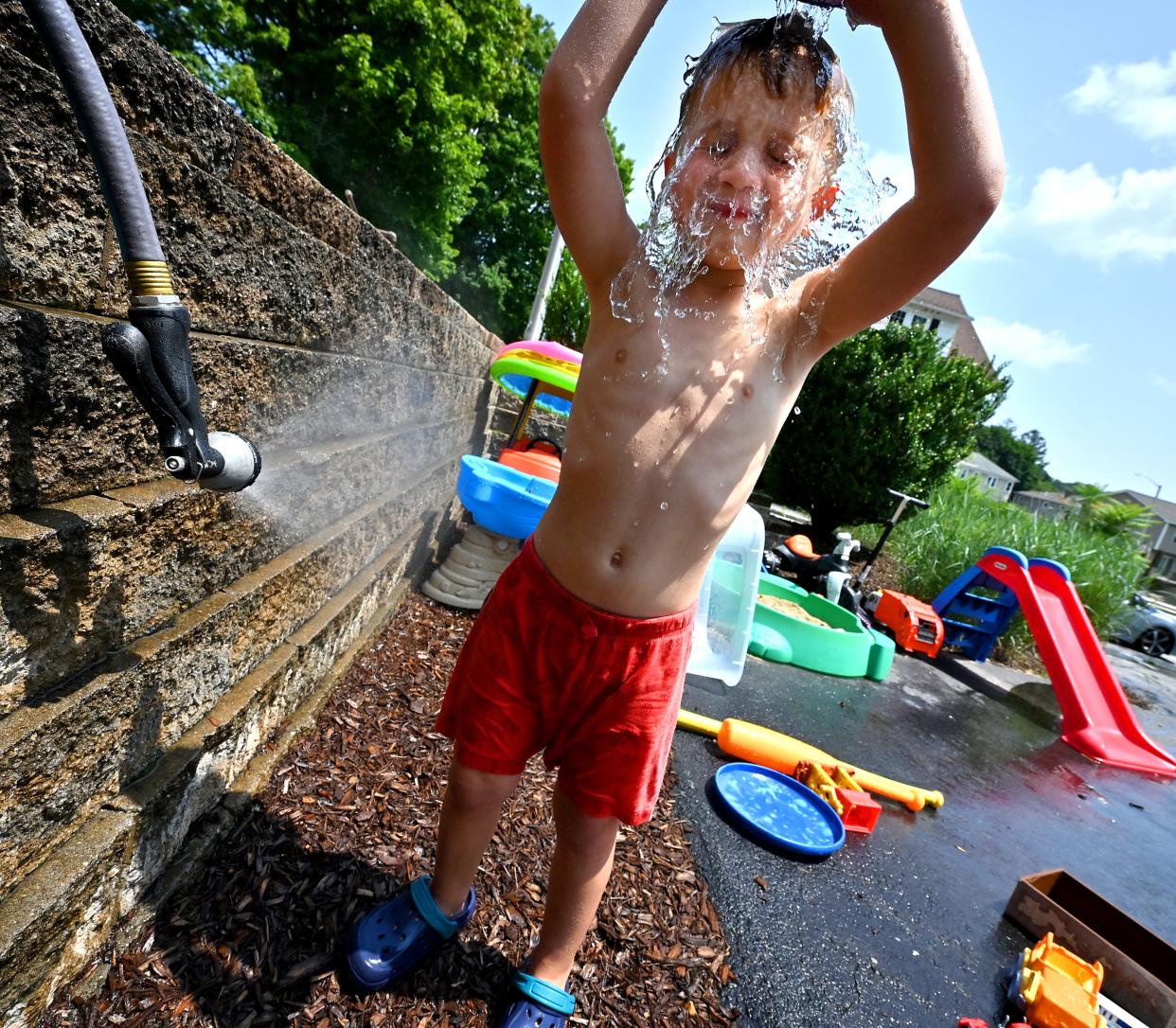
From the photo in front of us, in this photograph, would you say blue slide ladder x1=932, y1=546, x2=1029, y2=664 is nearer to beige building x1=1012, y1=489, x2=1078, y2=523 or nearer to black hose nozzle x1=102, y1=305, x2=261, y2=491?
black hose nozzle x1=102, y1=305, x2=261, y2=491

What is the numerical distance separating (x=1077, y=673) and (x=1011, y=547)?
412cm

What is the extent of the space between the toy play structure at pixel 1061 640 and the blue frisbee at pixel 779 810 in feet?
11.6

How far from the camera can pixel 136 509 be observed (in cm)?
132

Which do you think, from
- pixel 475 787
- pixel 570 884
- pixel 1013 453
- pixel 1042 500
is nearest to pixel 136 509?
A: pixel 475 787

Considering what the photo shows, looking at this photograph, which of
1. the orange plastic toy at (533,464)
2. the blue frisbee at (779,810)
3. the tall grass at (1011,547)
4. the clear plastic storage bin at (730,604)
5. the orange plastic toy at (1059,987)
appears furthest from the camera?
the tall grass at (1011,547)

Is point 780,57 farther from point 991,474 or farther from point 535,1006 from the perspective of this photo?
point 991,474

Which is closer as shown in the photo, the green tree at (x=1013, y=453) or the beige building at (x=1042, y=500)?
the beige building at (x=1042, y=500)

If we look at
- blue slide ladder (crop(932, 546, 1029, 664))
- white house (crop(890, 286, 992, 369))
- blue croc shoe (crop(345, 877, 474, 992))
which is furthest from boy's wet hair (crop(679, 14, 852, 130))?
white house (crop(890, 286, 992, 369))

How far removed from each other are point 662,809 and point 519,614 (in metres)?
1.58

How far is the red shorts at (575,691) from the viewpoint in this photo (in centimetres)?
145

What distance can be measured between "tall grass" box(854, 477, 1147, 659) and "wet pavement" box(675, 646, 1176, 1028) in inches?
117

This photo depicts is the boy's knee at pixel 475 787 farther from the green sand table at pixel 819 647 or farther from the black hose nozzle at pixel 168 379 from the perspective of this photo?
the green sand table at pixel 819 647

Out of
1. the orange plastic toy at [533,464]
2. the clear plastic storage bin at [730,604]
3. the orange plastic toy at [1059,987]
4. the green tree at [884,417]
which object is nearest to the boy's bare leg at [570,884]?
the orange plastic toy at [1059,987]

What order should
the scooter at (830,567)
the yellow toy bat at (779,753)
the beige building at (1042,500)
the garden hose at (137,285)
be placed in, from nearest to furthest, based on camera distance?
the garden hose at (137,285)
the yellow toy bat at (779,753)
the scooter at (830,567)
the beige building at (1042,500)
